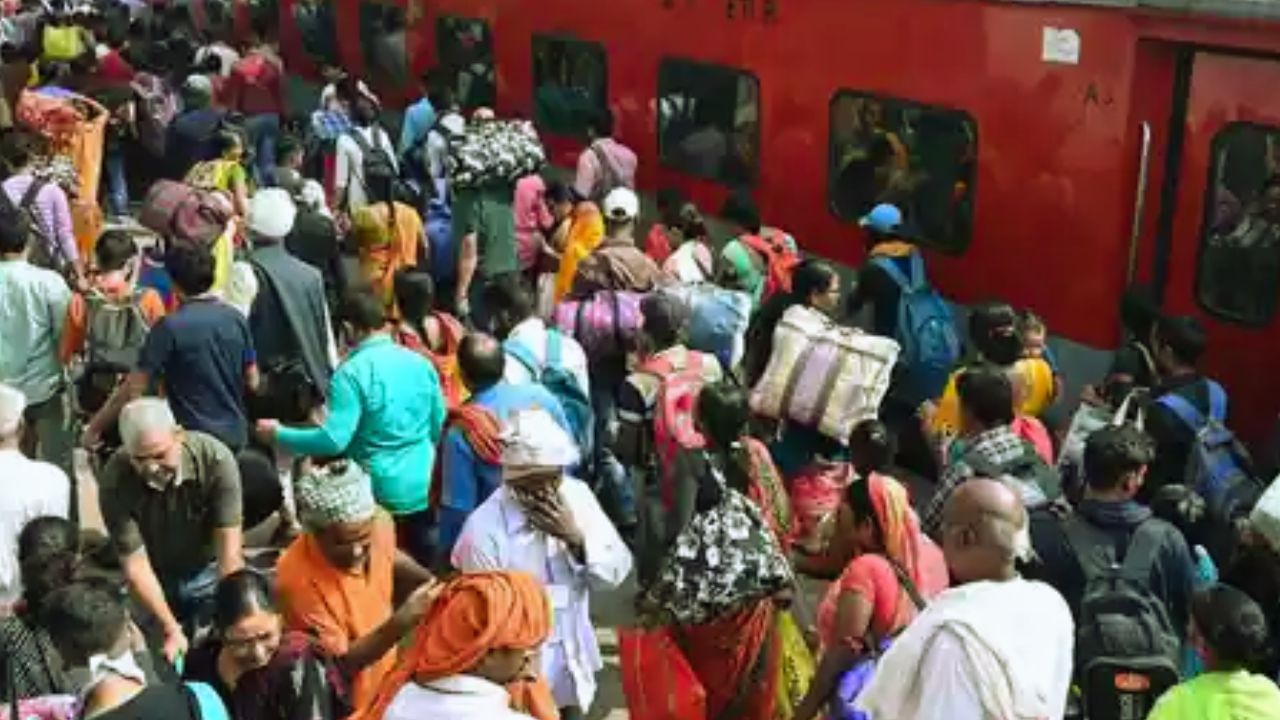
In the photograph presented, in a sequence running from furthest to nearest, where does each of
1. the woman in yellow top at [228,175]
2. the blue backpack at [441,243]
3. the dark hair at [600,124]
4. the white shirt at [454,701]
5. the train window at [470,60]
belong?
the train window at [470,60], the dark hair at [600,124], the blue backpack at [441,243], the woman in yellow top at [228,175], the white shirt at [454,701]

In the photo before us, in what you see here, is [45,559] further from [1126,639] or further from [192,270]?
[1126,639]

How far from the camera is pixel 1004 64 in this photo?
29.0 ft

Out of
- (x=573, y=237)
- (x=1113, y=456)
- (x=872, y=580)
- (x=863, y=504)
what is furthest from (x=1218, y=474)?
(x=573, y=237)

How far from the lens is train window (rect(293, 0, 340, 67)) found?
58.0ft

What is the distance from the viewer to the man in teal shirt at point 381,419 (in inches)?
241

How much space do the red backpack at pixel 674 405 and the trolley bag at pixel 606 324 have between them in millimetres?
858

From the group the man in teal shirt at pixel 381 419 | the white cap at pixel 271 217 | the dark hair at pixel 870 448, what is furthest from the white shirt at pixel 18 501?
the dark hair at pixel 870 448

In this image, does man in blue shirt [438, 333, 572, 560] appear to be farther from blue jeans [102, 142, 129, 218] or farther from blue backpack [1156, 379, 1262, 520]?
blue jeans [102, 142, 129, 218]

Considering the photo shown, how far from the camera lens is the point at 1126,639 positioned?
4.66 m

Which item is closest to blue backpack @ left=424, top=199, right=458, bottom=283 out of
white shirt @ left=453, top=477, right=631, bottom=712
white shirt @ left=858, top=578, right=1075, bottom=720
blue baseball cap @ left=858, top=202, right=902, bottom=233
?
blue baseball cap @ left=858, top=202, right=902, bottom=233

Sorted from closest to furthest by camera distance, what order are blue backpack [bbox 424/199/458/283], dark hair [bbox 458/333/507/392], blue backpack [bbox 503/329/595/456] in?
dark hair [bbox 458/333/507/392] < blue backpack [bbox 503/329/595/456] < blue backpack [bbox 424/199/458/283]

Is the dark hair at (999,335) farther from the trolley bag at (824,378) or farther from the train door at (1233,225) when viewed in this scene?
the train door at (1233,225)

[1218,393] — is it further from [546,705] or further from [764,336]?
[546,705]

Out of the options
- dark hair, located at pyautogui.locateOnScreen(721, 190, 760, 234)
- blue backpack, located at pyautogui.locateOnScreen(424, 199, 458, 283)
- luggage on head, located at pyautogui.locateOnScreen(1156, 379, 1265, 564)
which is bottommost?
blue backpack, located at pyautogui.locateOnScreen(424, 199, 458, 283)
